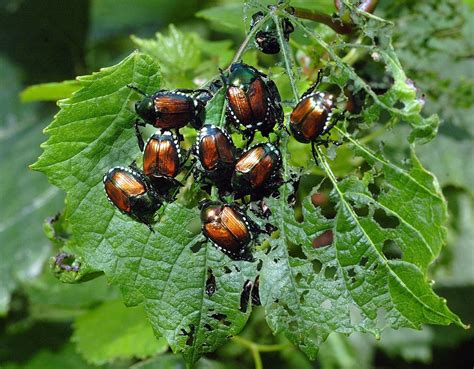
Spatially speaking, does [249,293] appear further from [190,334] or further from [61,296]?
[61,296]

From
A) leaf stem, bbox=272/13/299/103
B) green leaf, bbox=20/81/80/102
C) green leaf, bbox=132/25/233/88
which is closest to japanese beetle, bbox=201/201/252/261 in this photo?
leaf stem, bbox=272/13/299/103

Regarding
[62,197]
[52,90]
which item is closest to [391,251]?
[52,90]

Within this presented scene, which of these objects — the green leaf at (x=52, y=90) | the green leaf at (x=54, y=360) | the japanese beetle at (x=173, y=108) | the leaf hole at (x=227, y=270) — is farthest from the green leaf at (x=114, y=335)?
the japanese beetle at (x=173, y=108)

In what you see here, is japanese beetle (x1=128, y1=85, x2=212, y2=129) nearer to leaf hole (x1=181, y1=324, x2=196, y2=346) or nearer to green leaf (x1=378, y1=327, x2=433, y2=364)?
leaf hole (x1=181, y1=324, x2=196, y2=346)

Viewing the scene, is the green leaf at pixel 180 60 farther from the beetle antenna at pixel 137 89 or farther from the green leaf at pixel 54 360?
the green leaf at pixel 54 360

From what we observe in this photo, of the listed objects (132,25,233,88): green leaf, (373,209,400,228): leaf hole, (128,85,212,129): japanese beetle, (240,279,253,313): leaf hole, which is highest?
(128,85,212,129): japanese beetle

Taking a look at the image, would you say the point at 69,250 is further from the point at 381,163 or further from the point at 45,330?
the point at 45,330
